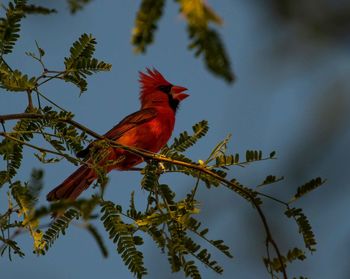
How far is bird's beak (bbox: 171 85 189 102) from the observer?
6.20 m

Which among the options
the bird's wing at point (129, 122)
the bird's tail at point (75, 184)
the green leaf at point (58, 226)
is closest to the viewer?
the green leaf at point (58, 226)

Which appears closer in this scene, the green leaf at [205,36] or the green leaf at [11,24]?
the green leaf at [205,36]

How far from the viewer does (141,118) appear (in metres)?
5.38

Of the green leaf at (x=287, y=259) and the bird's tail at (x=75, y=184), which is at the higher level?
the bird's tail at (x=75, y=184)

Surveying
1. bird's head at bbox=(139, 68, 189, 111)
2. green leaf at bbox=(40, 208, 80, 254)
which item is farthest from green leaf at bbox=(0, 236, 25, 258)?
bird's head at bbox=(139, 68, 189, 111)

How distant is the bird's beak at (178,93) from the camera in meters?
6.20

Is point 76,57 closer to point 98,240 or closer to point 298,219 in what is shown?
point 298,219

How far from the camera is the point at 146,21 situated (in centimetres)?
119

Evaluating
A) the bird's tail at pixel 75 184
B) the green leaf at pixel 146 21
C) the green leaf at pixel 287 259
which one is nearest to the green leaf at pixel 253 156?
the green leaf at pixel 287 259

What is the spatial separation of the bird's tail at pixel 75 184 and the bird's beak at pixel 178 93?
2072 millimetres

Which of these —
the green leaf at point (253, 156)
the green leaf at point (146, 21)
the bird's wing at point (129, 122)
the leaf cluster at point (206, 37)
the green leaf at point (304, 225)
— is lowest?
the leaf cluster at point (206, 37)

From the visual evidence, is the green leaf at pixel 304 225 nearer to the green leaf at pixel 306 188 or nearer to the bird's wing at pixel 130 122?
the green leaf at pixel 306 188

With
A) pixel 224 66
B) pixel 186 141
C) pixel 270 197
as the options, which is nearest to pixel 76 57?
pixel 186 141

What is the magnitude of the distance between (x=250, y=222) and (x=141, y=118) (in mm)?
3263
